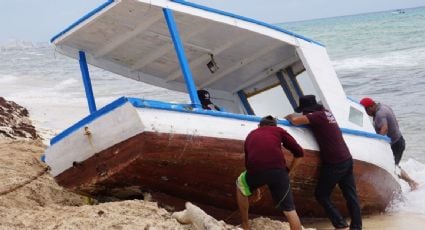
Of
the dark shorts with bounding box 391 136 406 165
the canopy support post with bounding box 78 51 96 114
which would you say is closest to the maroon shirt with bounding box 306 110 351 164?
the dark shorts with bounding box 391 136 406 165

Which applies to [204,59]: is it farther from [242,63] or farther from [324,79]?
[324,79]

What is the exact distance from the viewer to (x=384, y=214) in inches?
349

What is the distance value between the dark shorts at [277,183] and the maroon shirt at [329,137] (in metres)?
1.11

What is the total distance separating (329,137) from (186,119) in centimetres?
186

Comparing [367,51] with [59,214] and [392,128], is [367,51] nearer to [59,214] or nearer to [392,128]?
[392,128]

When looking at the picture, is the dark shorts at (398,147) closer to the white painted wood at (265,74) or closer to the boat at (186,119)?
the boat at (186,119)

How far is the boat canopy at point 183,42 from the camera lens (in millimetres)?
6906

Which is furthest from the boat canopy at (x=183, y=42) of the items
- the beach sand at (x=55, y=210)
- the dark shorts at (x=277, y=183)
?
the dark shorts at (x=277, y=183)

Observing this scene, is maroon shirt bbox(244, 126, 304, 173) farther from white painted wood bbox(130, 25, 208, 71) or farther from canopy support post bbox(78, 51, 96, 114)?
canopy support post bbox(78, 51, 96, 114)

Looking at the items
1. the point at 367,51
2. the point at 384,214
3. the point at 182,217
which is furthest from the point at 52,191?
the point at 367,51

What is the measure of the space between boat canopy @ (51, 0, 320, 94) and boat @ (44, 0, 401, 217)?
15 millimetres

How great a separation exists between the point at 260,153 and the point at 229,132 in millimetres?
676

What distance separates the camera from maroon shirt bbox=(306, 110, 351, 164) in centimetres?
706

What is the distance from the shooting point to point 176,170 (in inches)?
258
